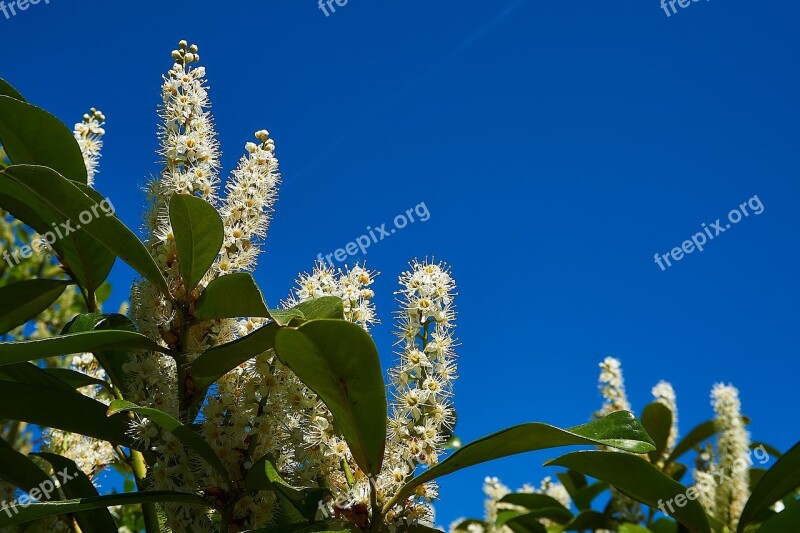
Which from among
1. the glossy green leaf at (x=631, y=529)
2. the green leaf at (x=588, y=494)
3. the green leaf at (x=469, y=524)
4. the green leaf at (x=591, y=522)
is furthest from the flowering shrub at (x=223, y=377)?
the green leaf at (x=469, y=524)

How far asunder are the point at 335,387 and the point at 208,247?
0.50 m

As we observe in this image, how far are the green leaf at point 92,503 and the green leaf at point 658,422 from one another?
122 inches

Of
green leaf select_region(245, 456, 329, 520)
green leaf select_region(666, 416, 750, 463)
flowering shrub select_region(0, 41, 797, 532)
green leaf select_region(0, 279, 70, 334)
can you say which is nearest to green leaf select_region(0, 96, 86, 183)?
flowering shrub select_region(0, 41, 797, 532)

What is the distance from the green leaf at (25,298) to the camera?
2.01 m

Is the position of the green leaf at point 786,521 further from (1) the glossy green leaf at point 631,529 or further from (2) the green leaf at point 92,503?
(2) the green leaf at point 92,503

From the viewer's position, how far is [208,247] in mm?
1603

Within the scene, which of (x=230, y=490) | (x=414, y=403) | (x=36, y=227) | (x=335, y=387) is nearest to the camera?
(x=335, y=387)

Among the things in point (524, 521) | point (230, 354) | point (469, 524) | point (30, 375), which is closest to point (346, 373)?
point (230, 354)

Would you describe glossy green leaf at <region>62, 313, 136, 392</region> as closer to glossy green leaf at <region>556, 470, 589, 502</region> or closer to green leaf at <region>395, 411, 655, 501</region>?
green leaf at <region>395, 411, 655, 501</region>

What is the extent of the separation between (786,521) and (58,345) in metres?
1.74

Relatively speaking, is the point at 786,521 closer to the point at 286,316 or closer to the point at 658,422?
the point at 286,316

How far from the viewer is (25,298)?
203cm

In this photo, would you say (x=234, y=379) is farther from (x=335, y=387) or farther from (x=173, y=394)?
(x=335, y=387)

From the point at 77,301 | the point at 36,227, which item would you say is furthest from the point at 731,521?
the point at 77,301
